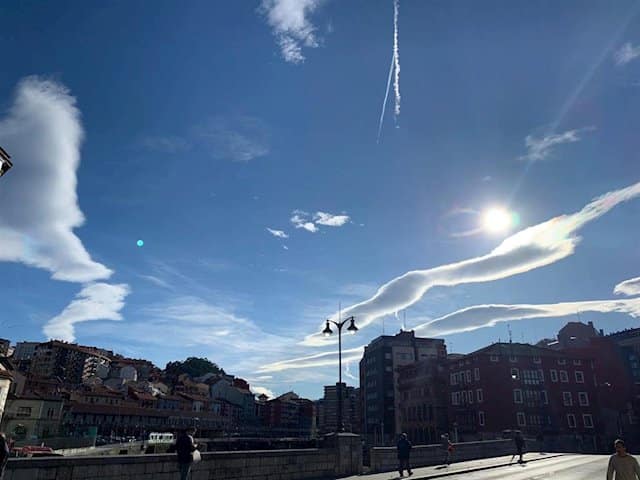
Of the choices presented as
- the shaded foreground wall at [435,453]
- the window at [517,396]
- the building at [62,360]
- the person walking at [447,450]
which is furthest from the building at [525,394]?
the building at [62,360]

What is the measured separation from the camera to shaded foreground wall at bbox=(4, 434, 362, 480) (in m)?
9.02


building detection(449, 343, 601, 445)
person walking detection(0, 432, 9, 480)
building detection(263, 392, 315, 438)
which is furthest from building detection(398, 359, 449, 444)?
building detection(263, 392, 315, 438)

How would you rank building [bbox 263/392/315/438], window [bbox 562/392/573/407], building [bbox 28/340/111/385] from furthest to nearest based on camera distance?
building [bbox 263/392/315/438] < building [bbox 28/340/111/385] < window [bbox 562/392/573/407]

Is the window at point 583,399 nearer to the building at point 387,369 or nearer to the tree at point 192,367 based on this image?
the building at point 387,369

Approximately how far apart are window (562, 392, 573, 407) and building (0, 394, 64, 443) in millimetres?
67694

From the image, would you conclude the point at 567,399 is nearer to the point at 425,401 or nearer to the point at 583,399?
the point at 583,399

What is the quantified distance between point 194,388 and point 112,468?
111105mm

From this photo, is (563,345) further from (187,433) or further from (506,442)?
(187,433)

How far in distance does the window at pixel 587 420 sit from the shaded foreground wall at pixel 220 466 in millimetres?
55778

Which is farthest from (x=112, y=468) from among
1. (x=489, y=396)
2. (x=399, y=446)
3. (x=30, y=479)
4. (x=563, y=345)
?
(x=563, y=345)

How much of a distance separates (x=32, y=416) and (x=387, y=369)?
2664 inches

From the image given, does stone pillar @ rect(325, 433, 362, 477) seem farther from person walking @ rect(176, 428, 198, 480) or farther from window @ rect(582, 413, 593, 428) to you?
window @ rect(582, 413, 593, 428)

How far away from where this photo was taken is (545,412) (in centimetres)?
5781

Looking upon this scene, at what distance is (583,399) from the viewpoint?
2367 inches
